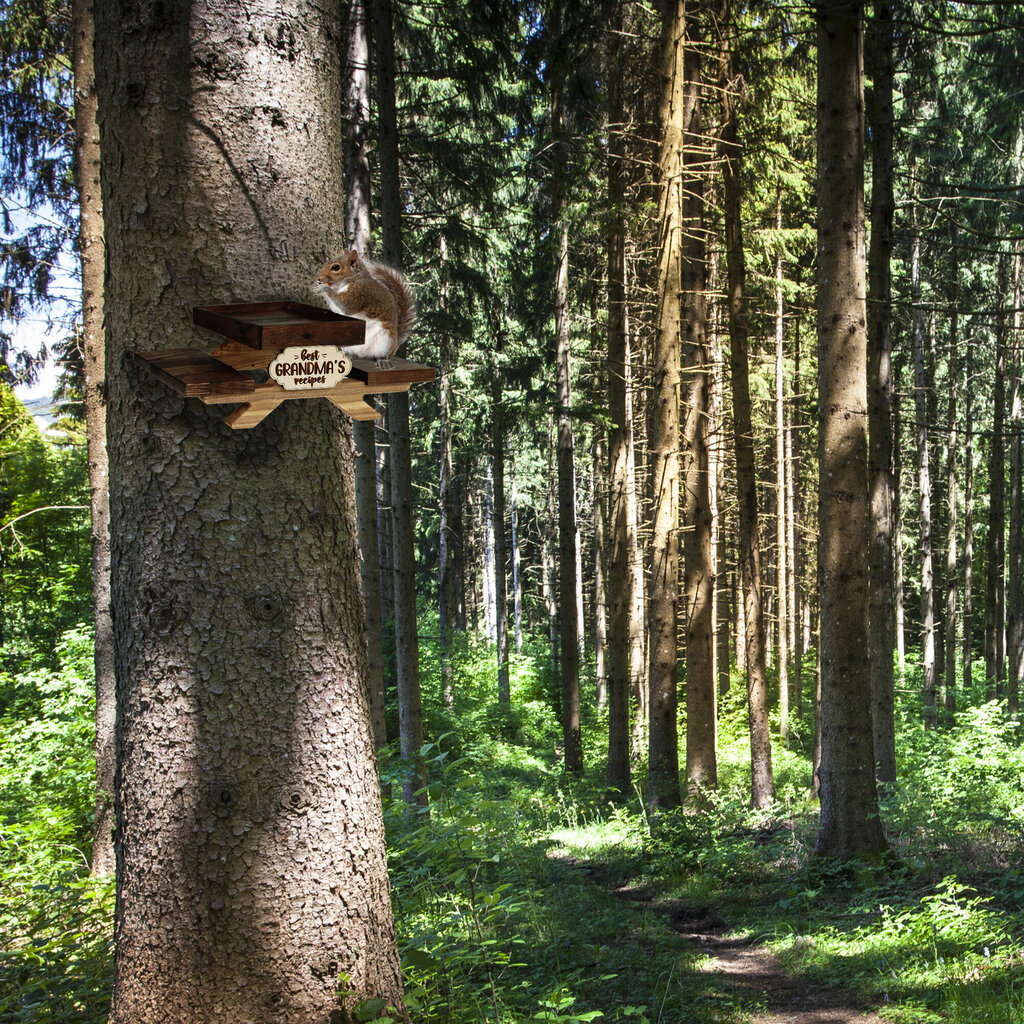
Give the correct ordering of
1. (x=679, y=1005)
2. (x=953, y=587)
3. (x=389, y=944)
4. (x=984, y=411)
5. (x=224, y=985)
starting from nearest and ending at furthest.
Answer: (x=224, y=985) < (x=389, y=944) < (x=679, y=1005) < (x=953, y=587) < (x=984, y=411)

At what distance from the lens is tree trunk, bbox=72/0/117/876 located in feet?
27.7

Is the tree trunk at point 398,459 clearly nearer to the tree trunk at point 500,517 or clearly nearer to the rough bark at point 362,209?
the rough bark at point 362,209

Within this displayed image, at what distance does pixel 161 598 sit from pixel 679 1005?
4314 millimetres

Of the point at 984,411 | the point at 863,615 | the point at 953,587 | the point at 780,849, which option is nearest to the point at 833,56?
the point at 863,615

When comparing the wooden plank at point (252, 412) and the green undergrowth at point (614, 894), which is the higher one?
the wooden plank at point (252, 412)

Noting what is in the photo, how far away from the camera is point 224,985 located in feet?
7.21

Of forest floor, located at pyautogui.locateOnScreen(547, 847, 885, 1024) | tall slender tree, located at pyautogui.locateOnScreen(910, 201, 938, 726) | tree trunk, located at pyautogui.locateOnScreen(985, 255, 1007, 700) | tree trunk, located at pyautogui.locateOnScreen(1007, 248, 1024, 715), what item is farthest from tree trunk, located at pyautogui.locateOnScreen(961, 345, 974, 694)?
forest floor, located at pyautogui.locateOnScreen(547, 847, 885, 1024)

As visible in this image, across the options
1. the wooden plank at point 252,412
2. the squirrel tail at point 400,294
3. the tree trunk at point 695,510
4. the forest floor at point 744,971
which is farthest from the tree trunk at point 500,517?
the wooden plank at point 252,412

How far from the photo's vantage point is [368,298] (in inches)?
96.0

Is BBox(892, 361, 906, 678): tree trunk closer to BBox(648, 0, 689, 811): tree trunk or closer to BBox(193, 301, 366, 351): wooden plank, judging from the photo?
BBox(648, 0, 689, 811): tree trunk

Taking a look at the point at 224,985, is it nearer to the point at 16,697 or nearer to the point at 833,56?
the point at 833,56

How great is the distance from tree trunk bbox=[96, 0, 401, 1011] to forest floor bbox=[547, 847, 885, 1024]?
3562mm

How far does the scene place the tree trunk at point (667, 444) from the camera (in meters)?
10.1

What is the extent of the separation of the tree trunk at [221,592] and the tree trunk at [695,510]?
29.0 ft
